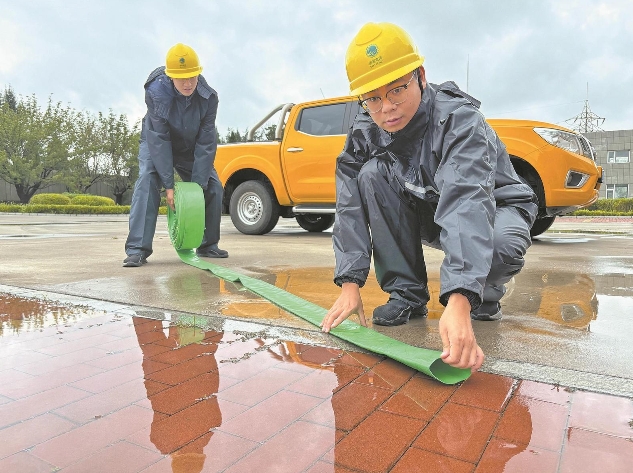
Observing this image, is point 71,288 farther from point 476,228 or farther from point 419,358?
point 476,228

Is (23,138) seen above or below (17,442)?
above

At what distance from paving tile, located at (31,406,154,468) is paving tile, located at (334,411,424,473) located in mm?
543

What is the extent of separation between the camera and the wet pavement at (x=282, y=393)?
4.24ft

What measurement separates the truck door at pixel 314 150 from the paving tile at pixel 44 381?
227 inches

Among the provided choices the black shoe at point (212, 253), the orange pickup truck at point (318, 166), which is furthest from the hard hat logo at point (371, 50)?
the orange pickup truck at point (318, 166)

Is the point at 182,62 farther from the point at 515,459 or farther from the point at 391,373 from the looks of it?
the point at 515,459

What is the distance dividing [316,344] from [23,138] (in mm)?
33457

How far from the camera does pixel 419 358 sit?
1891 mm

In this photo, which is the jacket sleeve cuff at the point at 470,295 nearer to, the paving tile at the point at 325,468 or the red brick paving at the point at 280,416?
the red brick paving at the point at 280,416

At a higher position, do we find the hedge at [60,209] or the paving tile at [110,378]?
the paving tile at [110,378]

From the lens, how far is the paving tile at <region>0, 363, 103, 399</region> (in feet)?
5.51

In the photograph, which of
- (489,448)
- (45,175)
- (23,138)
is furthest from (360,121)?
(45,175)

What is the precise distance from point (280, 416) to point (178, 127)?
365 centimetres

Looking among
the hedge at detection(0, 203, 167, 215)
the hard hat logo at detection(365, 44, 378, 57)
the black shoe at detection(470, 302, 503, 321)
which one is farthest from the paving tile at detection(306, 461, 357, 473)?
the hedge at detection(0, 203, 167, 215)
